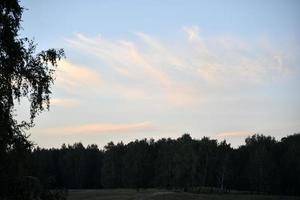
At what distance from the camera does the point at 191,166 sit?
11738cm

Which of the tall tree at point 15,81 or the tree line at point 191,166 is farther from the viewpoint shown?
the tree line at point 191,166

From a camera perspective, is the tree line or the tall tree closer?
the tall tree

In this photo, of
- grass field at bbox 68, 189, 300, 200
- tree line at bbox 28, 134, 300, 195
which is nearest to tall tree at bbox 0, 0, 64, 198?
grass field at bbox 68, 189, 300, 200

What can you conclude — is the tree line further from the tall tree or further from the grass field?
the tall tree

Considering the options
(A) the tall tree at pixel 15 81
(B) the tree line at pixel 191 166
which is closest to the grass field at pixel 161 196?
(B) the tree line at pixel 191 166

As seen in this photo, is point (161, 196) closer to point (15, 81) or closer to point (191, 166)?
point (191, 166)

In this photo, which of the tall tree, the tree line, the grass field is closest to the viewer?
the tall tree

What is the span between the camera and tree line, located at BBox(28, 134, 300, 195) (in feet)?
365

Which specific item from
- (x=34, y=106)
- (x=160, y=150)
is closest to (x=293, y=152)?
(x=160, y=150)

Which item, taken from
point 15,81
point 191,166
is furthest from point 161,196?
point 15,81

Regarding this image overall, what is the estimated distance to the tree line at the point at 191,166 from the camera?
Answer: 11131 cm

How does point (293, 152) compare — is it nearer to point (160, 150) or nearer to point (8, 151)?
point (160, 150)

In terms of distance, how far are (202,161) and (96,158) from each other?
3865 centimetres

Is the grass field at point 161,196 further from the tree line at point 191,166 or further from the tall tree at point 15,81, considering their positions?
the tall tree at point 15,81
